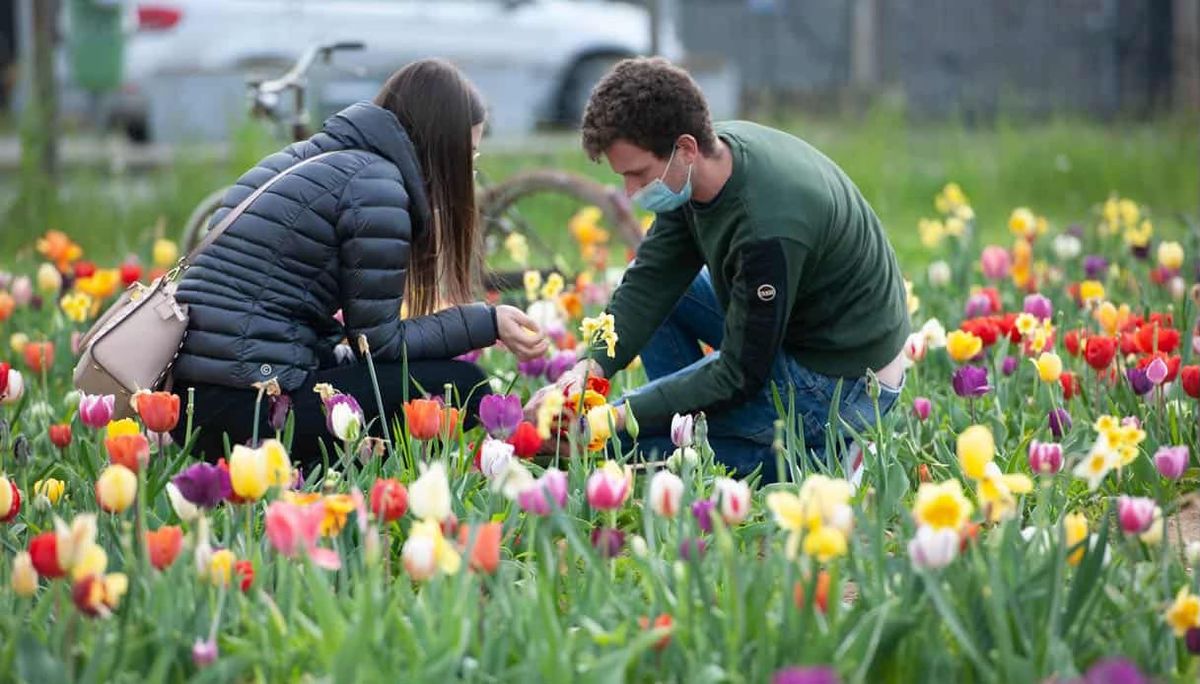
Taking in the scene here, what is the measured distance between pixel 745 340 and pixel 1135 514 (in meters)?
1.07

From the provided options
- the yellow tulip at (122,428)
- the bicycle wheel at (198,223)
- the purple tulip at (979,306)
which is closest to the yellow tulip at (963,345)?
the purple tulip at (979,306)

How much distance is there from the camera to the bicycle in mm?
4773

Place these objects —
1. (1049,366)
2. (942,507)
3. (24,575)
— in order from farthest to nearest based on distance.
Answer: (1049,366), (24,575), (942,507)

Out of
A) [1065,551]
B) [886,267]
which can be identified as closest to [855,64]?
[886,267]

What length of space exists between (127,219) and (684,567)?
5.49 meters

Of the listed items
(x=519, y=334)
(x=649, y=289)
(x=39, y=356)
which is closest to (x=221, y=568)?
(x=519, y=334)

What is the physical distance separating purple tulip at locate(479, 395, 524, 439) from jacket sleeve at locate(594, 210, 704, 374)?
2.66ft

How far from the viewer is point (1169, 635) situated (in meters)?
2.06

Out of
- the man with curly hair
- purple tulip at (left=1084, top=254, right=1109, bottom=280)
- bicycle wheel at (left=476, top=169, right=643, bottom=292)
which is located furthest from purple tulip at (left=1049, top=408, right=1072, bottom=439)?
bicycle wheel at (left=476, top=169, right=643, bottom=292)

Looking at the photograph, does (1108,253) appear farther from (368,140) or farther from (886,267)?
(368,140)

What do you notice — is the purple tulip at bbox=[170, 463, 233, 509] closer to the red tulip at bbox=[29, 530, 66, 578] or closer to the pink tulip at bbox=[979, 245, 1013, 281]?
the red tulip at bbox=[29, 530, 66, 578]

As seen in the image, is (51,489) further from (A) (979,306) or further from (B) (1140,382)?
(A) (979,306)

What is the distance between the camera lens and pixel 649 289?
3529 mm

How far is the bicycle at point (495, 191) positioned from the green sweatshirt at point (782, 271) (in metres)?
1.27
